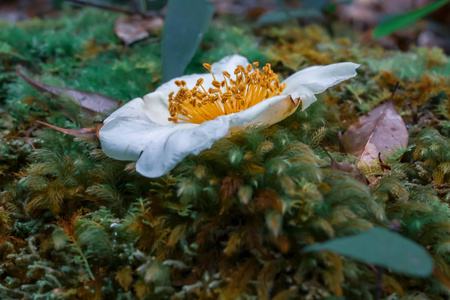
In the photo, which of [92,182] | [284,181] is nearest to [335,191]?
[284,181]

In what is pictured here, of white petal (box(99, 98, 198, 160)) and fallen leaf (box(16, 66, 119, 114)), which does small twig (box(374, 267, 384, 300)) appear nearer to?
white petal (box(99, 98, 198, 160))

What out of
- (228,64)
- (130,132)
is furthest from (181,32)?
(130,132)

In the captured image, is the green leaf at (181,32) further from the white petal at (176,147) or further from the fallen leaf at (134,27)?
the white petal at (176,147)

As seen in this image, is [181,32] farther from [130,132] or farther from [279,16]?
[279,16]

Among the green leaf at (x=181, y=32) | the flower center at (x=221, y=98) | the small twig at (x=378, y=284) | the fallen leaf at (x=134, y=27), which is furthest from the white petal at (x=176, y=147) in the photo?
the fallen leaf at (x=134, y=27)

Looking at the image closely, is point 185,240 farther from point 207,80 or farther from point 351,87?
point 351,87
